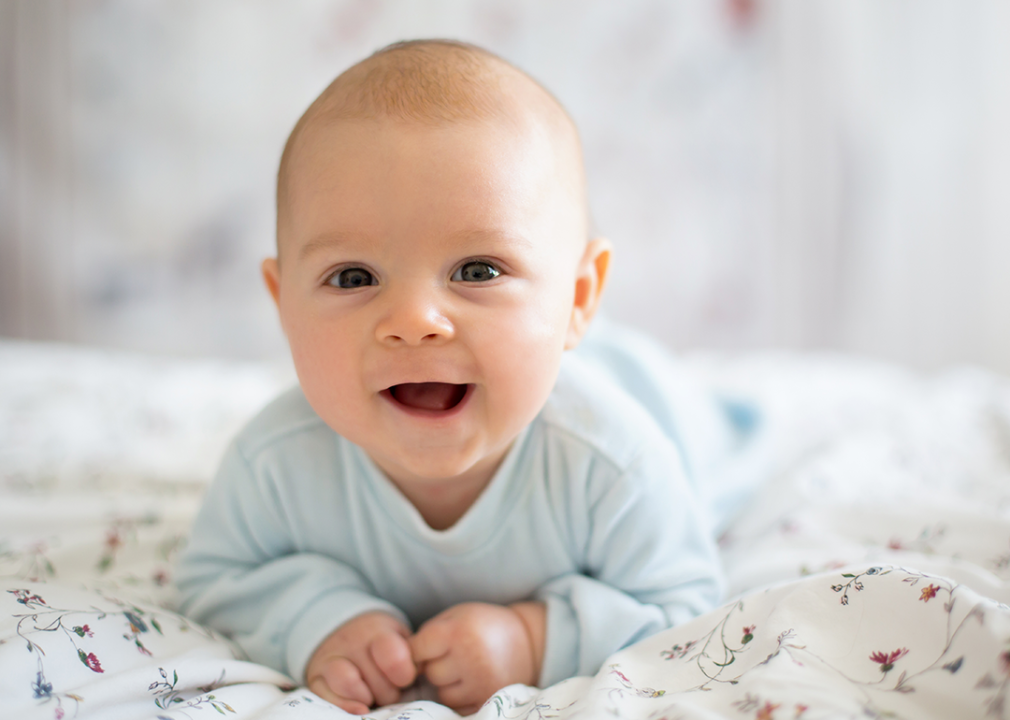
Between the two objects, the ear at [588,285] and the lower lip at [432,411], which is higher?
the ear at [588,285]

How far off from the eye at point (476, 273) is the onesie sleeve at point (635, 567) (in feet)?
0.92

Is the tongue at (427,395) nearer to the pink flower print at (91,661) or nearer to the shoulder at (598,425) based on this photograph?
the shoulder at (598,425)

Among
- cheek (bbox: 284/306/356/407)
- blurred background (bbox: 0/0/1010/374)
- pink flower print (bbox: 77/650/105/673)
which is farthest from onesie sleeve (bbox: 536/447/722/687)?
blurred background (bbox: 0/0/1010/374)

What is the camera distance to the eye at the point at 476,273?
0.71 metres

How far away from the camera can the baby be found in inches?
27.2

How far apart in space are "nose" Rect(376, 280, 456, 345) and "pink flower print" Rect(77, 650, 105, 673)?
379mm

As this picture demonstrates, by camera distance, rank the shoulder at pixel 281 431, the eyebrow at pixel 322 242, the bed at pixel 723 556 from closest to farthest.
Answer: the bed at pixel 723 556
the eyebrow at pixel 322 242
the shoulder at pixel 281 431

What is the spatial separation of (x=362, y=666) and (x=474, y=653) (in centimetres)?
12

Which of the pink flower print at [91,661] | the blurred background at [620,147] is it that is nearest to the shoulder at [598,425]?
the pink flower print at [91,661]

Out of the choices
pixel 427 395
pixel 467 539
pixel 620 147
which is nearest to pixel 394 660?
pixel 467 539

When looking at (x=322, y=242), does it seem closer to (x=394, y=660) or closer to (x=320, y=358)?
(x=320, y=358)

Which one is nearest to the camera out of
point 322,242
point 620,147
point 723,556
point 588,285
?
point 322,242

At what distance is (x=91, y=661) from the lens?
670mm

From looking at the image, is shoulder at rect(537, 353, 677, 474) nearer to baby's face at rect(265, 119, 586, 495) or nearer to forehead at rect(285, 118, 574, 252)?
baby's face at rect(265, 119, 586, 495)
